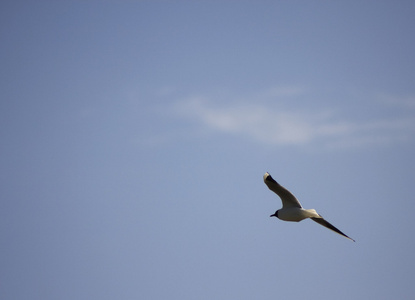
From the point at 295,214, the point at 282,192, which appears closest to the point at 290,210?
the point at 295,214

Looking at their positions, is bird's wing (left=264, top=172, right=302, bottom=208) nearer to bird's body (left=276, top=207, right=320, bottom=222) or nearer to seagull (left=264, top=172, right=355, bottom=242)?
seagull (left=264, top=172, right=355, bottom=242)

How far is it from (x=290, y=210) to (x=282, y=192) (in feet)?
2.96

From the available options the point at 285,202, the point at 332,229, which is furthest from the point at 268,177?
the point at 332,229

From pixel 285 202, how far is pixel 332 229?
2.32 m

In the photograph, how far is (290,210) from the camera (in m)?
25.5

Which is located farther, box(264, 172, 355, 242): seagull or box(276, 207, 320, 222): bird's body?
box(264, 172, 355, 242): seagull

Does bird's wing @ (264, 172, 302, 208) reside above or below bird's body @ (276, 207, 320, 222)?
above

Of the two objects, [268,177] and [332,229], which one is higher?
[268,177]

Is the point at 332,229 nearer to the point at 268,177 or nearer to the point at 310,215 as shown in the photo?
the point at 310,215

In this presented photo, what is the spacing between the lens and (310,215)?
973 inches

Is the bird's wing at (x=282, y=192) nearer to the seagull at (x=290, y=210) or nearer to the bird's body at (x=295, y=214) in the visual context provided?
the seagull at (x=290, y=210)

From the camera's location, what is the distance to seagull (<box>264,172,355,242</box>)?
24859mm

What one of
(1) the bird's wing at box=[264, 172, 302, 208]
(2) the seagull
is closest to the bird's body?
(2) the seagull

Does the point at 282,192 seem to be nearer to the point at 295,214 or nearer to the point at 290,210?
the point at 290,210
